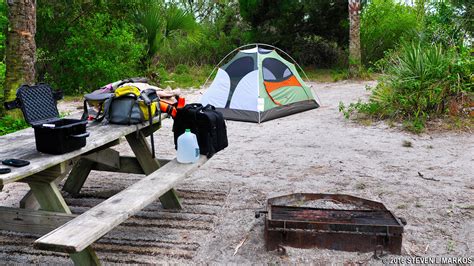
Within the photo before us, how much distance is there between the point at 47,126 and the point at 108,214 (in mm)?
595

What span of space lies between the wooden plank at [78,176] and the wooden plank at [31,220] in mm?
1211

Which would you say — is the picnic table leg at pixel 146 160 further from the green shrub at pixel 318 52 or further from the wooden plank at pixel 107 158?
the green shrub at pixel 318 52

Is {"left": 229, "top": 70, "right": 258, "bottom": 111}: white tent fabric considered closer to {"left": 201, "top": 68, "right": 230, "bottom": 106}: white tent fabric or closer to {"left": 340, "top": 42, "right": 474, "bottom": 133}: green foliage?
{"left": 201, "top": 68, "right": 230, "bottom": 106}: white tent fabric

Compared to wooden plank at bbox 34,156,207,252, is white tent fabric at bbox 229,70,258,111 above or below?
above

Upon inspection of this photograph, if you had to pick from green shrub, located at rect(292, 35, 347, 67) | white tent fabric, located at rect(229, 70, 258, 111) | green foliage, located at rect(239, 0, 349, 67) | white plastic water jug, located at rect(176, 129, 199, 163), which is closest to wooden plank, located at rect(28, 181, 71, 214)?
white plastic water jug, located at rect(176, 129, 199, 163)

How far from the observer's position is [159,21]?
1026cm

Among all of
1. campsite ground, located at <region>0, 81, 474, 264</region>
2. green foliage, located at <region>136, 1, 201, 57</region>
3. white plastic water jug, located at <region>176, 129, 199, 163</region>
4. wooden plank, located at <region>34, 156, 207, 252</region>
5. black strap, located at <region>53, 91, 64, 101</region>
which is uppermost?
green foliage, located at <region>136, 1, 201, 57</region>

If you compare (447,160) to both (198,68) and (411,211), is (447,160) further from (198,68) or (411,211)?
(198,68)

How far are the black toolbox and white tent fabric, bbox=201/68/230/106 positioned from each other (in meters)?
5.00

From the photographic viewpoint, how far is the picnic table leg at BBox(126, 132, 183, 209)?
3.69 m

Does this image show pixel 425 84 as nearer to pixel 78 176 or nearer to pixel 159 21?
→ pixel 78 176

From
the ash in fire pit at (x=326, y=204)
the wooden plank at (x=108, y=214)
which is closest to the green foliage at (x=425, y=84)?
the ash in fire pit at (x=326, y=204)

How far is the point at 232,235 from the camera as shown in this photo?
127 inches

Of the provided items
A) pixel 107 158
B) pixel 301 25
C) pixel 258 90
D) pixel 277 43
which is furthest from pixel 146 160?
pixel 301 25
